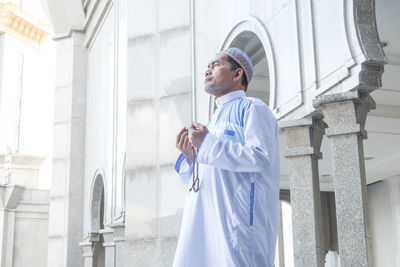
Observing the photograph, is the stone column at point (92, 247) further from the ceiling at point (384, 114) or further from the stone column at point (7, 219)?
the stone column at point (7, 219)

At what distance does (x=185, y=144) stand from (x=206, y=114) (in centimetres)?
642

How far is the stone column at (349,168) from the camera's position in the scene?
6.05 metres

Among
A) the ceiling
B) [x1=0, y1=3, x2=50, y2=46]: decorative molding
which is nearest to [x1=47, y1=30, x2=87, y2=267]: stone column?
the ceiling

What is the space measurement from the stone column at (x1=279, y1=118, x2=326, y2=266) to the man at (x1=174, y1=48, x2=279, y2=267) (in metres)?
3.54

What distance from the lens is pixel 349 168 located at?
618 cm

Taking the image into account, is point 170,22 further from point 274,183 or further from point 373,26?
point 274,183

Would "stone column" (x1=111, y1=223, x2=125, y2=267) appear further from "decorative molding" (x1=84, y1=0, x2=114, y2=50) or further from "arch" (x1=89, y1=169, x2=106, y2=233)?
"decorative molding" (x1=84, y1=0, x2=114, y2=50)

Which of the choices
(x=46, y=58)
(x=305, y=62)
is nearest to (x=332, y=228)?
(x=305, y=62)

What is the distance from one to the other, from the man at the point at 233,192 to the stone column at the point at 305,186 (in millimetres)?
3536

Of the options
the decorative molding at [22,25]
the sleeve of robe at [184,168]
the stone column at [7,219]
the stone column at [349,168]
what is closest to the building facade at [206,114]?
the stone column at [349,168]

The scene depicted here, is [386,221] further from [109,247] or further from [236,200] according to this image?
[236,200]

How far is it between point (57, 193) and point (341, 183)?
590 inches

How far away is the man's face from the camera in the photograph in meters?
3.79

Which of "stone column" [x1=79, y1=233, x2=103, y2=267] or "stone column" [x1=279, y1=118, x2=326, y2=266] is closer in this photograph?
"stone column" [x1=279, y1=118, x2=326, y2=266]
